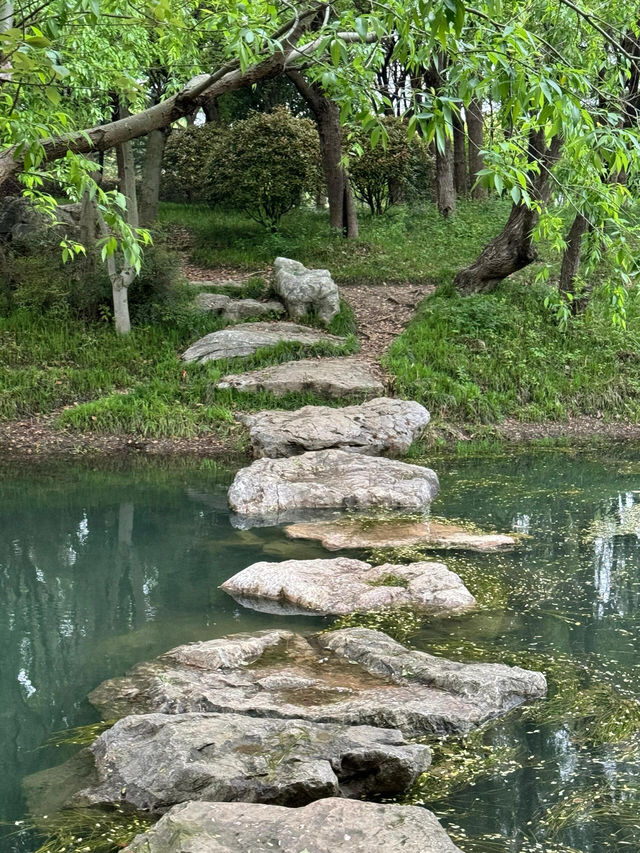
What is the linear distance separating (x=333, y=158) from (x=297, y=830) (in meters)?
18.3

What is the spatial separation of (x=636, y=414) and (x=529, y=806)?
11240 millimetres

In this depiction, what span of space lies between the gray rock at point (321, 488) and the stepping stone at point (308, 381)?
2883 mm

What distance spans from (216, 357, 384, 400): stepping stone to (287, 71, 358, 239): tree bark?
7.22 metres

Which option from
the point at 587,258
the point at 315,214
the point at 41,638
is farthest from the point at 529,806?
the point at 315,214

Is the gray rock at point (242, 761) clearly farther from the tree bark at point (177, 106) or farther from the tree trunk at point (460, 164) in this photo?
the tree trunk at point (460, 164)

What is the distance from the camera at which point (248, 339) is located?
14.9 m

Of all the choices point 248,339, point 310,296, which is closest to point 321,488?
point 248,339

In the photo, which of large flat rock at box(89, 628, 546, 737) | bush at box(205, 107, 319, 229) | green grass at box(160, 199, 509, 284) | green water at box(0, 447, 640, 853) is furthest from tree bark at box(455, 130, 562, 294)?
large flat rock at box(89, 628, 546, 737)

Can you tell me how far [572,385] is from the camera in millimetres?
14789

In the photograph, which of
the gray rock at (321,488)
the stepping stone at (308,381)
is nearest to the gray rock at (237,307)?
the stepping stone at (308,381)

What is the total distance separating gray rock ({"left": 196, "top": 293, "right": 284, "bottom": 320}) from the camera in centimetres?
1614

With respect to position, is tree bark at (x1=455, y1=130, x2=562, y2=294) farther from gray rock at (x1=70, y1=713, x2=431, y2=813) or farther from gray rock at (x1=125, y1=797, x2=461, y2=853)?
gray rock at (x1=125, y1=797, x2=461, y2=853)

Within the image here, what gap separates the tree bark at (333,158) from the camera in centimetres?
1980

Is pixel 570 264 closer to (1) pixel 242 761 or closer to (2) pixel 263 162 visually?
(2) pixel 263 162
